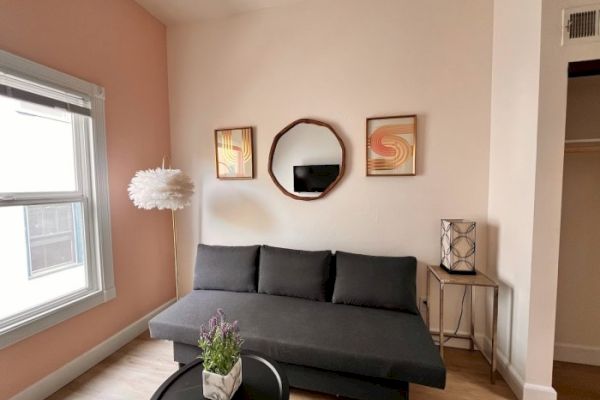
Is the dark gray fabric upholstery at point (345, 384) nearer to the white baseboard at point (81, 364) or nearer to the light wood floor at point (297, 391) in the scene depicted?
the light wood floor at point (297, 391)

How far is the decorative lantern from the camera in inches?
78.5

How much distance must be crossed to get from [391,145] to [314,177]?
28.3 inches

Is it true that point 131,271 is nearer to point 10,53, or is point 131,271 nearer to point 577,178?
point 10,53

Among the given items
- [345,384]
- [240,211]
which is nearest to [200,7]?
[240,211]

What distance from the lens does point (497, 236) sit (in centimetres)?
205

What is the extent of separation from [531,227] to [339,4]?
227 cm

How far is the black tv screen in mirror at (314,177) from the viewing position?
241 centimetres

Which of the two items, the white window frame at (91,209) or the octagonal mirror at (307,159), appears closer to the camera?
the white window frame at (91,209)

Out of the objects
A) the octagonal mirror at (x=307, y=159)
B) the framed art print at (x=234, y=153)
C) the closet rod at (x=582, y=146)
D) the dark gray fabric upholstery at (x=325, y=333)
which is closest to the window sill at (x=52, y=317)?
the dark gray fabric upholstery at (x=325, y=333)

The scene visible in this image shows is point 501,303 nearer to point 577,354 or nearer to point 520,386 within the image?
point 520,386

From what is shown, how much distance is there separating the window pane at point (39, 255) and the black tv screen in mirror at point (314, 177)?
1.76 m

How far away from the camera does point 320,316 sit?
192 cm

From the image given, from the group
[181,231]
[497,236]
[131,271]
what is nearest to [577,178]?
[497,236]

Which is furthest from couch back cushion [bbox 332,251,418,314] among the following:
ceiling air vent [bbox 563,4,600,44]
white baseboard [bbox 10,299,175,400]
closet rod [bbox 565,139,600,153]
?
white baseboard [bbox 10,299,175,400]
